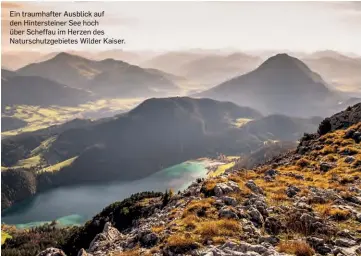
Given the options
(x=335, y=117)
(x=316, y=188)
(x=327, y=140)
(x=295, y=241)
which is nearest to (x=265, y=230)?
(x=295, y=241)

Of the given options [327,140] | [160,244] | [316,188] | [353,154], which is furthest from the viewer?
[327,140]

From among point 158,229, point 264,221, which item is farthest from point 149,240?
point 264,221

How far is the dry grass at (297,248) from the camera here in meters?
22.4

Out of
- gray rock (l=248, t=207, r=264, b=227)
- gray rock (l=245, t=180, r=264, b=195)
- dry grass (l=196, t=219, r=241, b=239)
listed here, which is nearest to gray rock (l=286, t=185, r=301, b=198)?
gray rock (l=245, t=180, r=264, b=195)

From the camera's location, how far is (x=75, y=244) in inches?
4326

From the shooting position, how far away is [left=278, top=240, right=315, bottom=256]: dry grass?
2238 centimetres

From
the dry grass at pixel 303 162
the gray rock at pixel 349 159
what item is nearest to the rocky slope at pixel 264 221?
the gray rock at pixel 349 159

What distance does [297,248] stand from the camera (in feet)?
74.3

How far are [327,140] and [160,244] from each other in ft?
143

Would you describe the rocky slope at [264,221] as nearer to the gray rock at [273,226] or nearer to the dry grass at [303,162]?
the gray rock at [273,226]

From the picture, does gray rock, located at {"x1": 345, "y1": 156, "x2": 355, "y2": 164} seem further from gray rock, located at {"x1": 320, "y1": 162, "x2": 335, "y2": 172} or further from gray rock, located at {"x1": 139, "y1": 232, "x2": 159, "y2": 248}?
gray rock, located at {"x1": 139, "y1": 232, "x2": 159, "y2": 248}

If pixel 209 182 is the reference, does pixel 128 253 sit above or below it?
below

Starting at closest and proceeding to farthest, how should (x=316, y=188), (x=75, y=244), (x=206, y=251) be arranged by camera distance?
(x=206, y=251) → (x=316, y=188) → (x=75, y=244)

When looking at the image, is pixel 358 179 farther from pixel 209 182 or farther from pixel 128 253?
pixel 128 253
